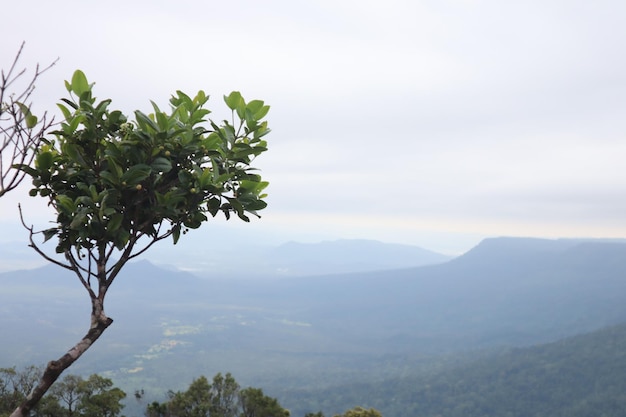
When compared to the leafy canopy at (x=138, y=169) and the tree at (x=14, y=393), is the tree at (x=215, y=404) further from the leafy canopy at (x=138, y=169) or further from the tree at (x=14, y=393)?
the leafy canopy at (x=138, y=169)

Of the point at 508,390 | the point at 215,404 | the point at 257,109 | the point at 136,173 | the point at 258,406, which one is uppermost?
the point at 257,109

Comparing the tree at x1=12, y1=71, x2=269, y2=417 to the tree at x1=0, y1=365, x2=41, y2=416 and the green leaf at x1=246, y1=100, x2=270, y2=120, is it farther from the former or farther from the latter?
the tree at x1=0, y1=365, x2=41, y2=416

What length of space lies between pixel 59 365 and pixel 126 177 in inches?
61.6

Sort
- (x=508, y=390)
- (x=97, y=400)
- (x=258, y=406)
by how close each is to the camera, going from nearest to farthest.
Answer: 1. (x=97, y=400)
2. (x=258, y=406)
3. (x=508, y=390)

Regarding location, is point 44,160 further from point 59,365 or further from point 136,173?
point 59,365

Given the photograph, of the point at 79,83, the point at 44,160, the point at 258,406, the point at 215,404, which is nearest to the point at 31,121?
the point at 44,160

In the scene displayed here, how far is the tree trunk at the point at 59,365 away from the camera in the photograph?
3.38 metres

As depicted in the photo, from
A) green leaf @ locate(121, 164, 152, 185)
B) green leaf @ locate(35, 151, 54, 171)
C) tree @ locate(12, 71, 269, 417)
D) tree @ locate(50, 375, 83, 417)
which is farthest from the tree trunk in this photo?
tree @ locate(50, 375, 83, 417)

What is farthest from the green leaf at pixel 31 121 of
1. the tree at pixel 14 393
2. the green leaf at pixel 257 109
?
the tree at pixel 14 393

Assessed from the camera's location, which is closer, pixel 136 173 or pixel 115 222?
pixel 136 173

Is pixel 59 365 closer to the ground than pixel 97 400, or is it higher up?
higher up

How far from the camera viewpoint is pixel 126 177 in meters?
3.54

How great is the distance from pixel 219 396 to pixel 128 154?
2565 cm

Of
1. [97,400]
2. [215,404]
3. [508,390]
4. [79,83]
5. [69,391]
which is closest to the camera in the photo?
[79,83]
